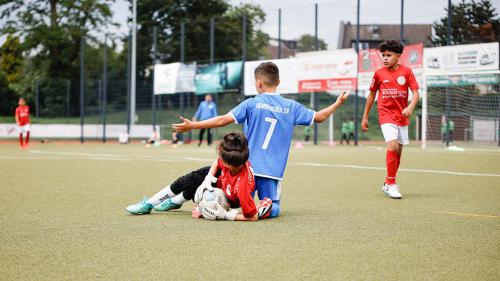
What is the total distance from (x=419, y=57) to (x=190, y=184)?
1976cm

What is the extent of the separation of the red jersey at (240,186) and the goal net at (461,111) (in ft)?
62.4

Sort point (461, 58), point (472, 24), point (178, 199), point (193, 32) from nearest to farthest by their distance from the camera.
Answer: point (178, 199) → point (461, 58) → point (472, 24) → point (193, 32)

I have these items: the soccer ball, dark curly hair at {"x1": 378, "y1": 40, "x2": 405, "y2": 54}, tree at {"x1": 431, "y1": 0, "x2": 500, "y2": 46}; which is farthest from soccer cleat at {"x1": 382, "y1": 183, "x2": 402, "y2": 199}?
tree at {"x1": 431, "y1": 0, "x2": 500, "y2": 46}

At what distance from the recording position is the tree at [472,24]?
2369 centimetres

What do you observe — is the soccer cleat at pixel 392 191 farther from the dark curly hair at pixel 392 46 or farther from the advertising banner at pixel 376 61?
the advertising banner at pixel 376 61

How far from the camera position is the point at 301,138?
38062mm

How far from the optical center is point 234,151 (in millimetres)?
5453

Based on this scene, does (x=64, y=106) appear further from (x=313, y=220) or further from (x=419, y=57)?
(x=313, y=220)

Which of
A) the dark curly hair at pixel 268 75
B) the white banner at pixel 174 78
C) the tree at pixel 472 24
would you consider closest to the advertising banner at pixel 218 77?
the white banner at pixel 174 78

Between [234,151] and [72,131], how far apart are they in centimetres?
3050

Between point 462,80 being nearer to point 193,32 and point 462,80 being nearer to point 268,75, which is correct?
point 268,75

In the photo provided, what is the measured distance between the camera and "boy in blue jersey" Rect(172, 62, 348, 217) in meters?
5.90

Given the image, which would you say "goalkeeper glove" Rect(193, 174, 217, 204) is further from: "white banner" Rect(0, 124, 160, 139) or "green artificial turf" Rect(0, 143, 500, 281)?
"white banner" Rect(0, 124, 160, 139)

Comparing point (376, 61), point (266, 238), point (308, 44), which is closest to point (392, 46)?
point (266, 238)
